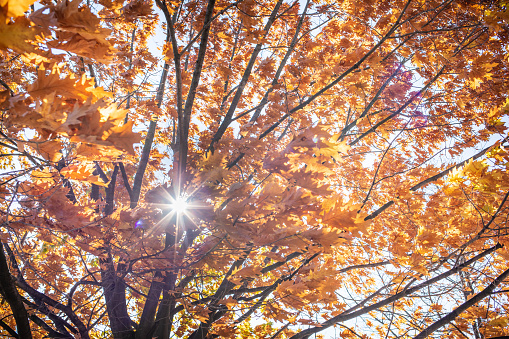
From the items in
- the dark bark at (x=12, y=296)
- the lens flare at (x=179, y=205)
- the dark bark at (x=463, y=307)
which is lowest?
the dark bark at (x=463, y=307)

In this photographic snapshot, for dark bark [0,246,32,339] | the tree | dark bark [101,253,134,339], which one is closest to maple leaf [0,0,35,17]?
the tree

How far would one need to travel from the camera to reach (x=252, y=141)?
2467 mm

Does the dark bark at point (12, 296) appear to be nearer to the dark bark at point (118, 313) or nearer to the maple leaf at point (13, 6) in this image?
the dark bark at point (118, 313)

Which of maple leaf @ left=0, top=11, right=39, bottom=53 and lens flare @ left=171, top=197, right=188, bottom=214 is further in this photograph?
lens flare @ left=171, top=197, right=188, bottom=214

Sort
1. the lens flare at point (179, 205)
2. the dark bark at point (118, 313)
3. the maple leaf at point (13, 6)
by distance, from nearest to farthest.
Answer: the maple leaf at point (13, 6) < the lens flare at point (179, 205) < the dark bark at point (118, 313)

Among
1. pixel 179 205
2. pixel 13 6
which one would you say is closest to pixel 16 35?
pixel 13 6

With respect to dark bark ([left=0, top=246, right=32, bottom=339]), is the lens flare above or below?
above

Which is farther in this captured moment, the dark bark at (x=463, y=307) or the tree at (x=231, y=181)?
the dark bark at (x=463, y=307)

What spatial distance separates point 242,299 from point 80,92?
2680 millimetres

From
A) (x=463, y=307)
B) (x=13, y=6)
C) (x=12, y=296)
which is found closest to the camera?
(x=13, y=6)

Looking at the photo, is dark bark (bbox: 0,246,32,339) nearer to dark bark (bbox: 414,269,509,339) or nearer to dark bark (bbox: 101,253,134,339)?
dark bark (bbox: 101,253,134,339)

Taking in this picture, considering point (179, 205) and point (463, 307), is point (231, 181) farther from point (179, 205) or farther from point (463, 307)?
point (463, 307)

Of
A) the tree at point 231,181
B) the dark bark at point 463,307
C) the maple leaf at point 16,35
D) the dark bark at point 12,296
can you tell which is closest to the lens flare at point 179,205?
the tree at point 231,181

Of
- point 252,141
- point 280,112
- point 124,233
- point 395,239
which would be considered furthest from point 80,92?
point 395,239
